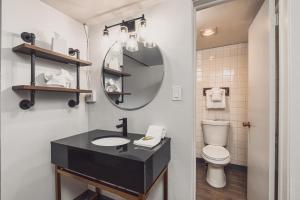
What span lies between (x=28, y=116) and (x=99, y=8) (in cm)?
108

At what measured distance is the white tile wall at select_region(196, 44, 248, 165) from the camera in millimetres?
2203

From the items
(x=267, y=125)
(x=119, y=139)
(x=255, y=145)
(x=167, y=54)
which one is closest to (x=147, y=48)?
(x=167, y=54)

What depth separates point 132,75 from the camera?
4.66 ft

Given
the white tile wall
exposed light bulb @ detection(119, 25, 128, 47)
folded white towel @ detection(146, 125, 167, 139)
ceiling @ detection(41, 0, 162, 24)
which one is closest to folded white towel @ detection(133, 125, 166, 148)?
folded white towel @ detection(146, 125, 167, 139)

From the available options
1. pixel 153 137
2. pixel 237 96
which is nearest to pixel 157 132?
pixel 153 137

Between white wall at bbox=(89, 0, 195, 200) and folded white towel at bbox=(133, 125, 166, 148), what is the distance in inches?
3.4

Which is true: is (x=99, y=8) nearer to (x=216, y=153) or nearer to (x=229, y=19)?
(x=229, y=19)

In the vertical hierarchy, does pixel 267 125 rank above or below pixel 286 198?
above

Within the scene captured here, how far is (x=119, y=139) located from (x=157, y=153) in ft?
1.49

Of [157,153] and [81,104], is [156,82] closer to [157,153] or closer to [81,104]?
[157,153]

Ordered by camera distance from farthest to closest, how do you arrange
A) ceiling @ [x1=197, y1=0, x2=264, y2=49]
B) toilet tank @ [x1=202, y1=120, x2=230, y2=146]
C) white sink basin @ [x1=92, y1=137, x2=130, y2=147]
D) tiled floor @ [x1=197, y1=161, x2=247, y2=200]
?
toilet tank @ [x1=202, y1=120, x2=230, y2=146]
tiled floor @ [x1=197, y1=161, x2=247, y2=200]
ceiling @ [x1=197, y1=0, x2=264, y2=49]
white sink basin @ [x1=92, y1=137, x2=130, y2=147]

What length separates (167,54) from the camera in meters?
1.23

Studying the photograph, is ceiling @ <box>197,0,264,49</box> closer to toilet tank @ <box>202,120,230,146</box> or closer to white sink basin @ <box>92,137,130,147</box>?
toilet tank @ <box>202,120,230,146</box>

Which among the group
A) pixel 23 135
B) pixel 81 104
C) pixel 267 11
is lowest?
pixel 23 135
